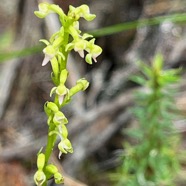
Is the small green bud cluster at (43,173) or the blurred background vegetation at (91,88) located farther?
the blurred background vegetation at (91,88)

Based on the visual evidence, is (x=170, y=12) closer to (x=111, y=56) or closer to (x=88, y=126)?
(x=111, y=56)

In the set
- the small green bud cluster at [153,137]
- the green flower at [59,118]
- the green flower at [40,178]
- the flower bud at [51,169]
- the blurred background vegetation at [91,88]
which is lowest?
the green flower at [40,178]

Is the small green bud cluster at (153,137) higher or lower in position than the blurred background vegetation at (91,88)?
lower

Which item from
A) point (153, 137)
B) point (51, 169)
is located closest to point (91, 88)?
point (153, 137)

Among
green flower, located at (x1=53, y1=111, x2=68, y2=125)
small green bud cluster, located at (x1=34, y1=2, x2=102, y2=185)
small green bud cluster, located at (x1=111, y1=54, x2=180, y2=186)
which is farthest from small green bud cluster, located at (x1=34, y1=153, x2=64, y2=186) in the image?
small green bud cluster, located at (x1=111, y1=54, x2=180, y2=186)

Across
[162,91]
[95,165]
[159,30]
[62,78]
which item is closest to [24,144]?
[95,165]

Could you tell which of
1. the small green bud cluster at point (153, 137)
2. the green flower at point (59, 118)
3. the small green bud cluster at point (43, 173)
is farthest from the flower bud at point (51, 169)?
the small green bud cluster at point (153, 137)

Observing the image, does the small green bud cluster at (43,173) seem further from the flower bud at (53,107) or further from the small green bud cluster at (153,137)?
the small green bud cluster at (153,137)

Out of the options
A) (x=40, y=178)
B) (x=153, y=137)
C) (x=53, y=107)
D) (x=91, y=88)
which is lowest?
(x=40, y=178)

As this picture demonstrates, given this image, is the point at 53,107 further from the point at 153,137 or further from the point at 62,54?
the point at 153,137
